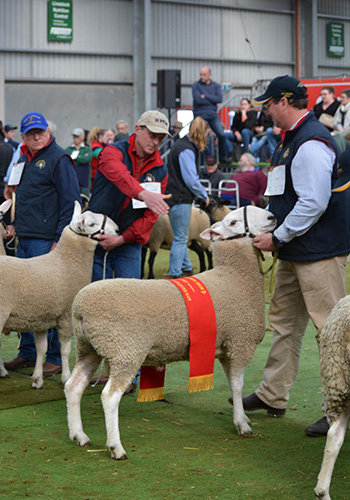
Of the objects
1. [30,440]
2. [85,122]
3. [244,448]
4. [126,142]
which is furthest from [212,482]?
[85,122]

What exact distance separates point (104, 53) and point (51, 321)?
64.2 feet

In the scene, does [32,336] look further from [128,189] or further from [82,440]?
[82,440]

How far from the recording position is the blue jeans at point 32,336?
590cm

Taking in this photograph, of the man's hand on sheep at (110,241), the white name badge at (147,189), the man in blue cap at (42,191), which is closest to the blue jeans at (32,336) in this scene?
the man in blue cap at (42,191)

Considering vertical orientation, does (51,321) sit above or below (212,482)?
above

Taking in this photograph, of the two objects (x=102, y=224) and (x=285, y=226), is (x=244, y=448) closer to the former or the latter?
(x=285, y=226)

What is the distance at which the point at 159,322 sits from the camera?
13.8ft

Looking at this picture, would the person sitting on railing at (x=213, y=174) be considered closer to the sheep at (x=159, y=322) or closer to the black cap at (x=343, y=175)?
the sheep at (x=159, y=322)

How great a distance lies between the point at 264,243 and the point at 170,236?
6455mm

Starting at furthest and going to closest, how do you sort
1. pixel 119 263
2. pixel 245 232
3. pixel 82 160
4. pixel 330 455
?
1. pixel 82 160
2. pixel 119 263
3. pixel 245 232
4. pixel 330 455

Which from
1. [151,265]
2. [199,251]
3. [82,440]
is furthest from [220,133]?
[82,440]

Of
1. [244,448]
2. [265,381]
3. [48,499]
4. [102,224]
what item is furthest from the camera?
[102,224]

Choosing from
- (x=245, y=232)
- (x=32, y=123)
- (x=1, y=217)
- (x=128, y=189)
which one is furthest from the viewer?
(x=1, y=217)

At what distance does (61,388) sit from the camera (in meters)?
5.59
